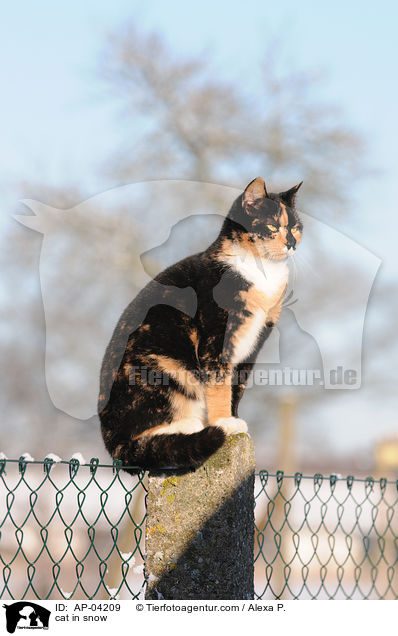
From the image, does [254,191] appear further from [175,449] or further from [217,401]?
[175,449]

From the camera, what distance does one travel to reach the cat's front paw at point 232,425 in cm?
238

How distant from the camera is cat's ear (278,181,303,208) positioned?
3262 millimetres

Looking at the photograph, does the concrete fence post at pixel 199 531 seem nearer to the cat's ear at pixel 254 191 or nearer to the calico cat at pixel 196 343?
the calico cat at pixel 196 343

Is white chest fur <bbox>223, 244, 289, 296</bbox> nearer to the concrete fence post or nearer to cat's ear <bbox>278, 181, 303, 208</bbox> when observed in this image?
cat's ear <bbox>278, 181, 303, 208</bbox>

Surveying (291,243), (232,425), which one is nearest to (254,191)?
(291,243)

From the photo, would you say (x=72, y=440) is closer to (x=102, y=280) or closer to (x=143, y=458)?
(x=102, y=280)

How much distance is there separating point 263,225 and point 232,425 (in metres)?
1.10

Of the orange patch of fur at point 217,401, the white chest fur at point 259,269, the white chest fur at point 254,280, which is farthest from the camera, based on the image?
the white chest fur at point 259,269

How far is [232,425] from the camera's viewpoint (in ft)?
7.96

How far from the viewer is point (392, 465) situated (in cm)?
785

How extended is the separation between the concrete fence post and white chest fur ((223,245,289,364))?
2.13ft

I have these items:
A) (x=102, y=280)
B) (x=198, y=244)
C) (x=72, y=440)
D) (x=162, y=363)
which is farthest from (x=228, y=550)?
(x=72, y=440)

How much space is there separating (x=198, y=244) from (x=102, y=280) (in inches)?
92.0
